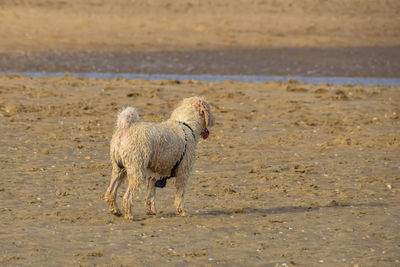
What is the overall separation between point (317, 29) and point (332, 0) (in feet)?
15.1

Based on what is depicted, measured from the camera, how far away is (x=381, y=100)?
18375 millimetres

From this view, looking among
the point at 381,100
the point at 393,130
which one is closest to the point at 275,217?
the point at 393,130

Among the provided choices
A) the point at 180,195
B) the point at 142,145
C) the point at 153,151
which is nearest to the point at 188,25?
the point at 180,195

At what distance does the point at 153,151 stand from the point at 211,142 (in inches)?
193

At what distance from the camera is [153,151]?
813 centimetres

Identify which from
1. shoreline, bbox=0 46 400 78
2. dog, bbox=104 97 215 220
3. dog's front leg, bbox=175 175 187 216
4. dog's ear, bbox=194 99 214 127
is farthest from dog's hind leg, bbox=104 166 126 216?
shoreline, bbox=0 46 400 78

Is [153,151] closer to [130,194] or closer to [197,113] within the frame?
[130,194]

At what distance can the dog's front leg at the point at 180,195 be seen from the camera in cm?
844

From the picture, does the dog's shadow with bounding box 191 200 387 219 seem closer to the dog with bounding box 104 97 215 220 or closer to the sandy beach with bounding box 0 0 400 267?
the sandy beach with bounding box 0 0 400 267

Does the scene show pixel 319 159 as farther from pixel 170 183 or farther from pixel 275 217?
pixel 275 217

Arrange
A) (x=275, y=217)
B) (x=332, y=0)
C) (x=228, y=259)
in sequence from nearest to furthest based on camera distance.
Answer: (x=228, y=259) < (x=275, y=217) < (x=332, y=0)

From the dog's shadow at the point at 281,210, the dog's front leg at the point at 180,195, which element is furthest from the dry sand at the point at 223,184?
the dog's front leg at the point at 180,195

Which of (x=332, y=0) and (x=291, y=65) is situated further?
(x=332, y=0)

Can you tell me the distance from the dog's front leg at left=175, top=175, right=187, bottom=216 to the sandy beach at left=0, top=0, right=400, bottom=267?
14 cm
